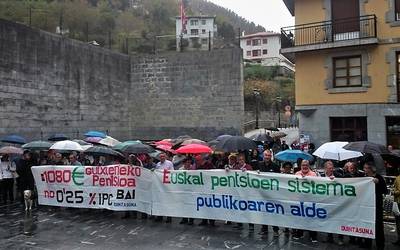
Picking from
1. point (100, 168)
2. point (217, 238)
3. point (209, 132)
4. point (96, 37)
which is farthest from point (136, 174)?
point (96, 37)

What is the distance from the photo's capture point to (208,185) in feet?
32.2

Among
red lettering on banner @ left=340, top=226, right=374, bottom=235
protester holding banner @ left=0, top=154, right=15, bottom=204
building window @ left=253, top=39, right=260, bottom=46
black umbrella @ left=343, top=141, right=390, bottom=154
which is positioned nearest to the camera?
red lettering on banner @ left=340, top=226, right=374, bottom=235

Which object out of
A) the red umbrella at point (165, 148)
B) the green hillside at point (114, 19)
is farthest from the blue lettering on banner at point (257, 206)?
the green hillside at point (114, 19)

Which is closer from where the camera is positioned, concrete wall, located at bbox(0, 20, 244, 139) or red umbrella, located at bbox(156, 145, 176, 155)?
red umbrella, located at bbox(156, 145, 176, 155)

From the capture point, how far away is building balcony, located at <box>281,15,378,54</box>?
19.0 meters

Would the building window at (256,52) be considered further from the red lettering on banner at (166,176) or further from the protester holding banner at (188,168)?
the red lettering on banner at (166,176)

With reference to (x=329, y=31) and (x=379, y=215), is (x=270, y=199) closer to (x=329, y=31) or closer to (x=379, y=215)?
(x=379, y=215)

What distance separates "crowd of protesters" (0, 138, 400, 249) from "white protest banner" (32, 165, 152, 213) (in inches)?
15.8

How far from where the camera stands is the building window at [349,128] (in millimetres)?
19578

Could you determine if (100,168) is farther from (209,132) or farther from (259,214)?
(209,132)

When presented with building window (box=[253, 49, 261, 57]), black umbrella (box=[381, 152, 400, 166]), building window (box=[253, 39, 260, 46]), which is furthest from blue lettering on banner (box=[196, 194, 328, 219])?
building window (box=[253, 39, 260, 46])

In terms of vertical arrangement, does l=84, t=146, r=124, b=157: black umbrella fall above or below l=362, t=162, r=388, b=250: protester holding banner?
above

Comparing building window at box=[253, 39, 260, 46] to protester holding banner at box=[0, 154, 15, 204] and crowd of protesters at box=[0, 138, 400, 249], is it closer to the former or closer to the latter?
crowd of protesters at box=[0, 138, 400, 249]

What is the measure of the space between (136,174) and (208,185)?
192 cm
